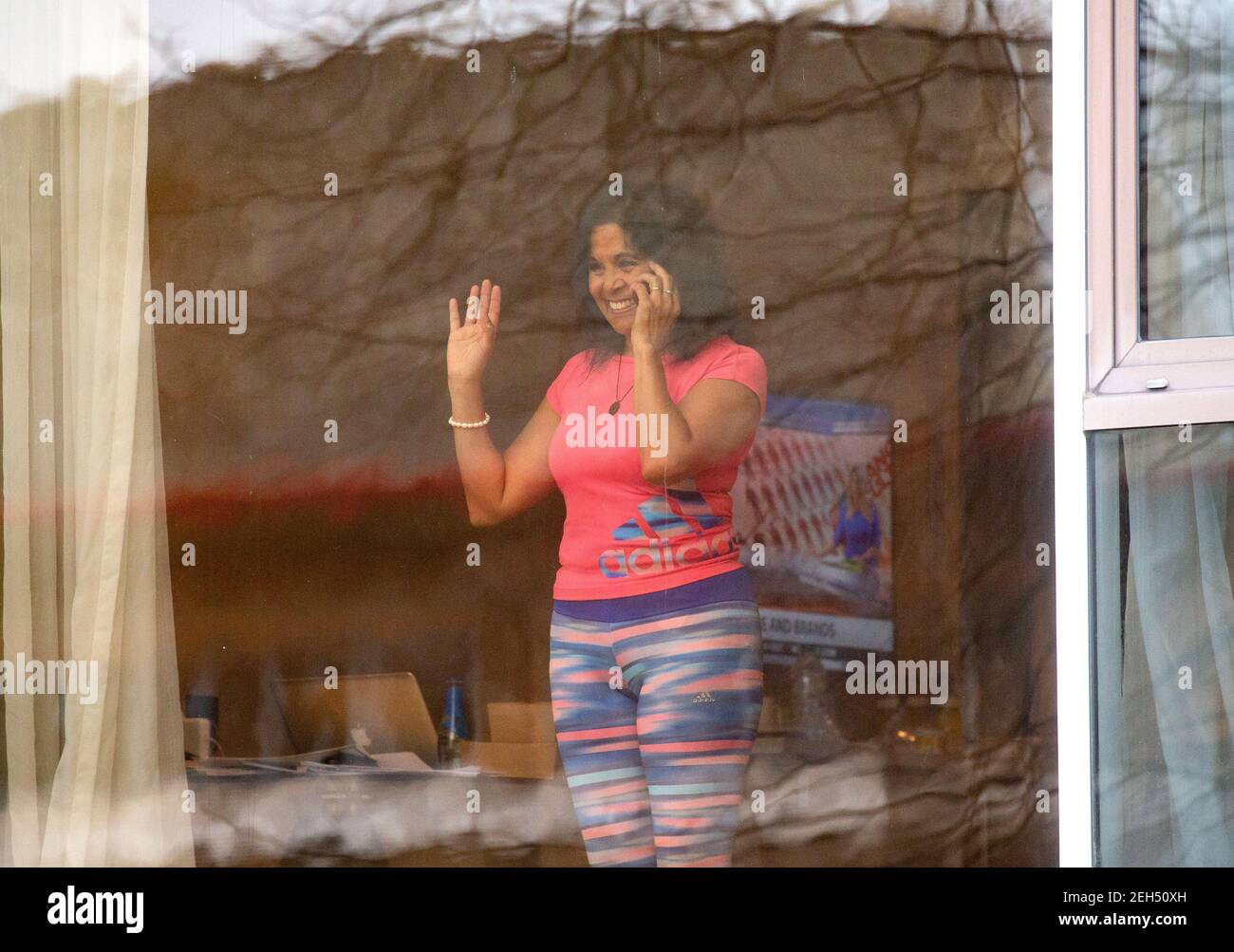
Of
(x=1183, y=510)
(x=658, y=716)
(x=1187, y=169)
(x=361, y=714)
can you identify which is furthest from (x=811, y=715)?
(x=1187, y=169)

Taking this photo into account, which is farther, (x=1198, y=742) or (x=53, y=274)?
(x=53, y=274)

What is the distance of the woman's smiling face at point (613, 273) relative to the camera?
137 inches

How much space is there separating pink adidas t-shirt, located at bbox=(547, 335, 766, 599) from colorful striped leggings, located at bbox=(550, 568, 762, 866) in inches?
2.3

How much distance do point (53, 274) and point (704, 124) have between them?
1690 mm

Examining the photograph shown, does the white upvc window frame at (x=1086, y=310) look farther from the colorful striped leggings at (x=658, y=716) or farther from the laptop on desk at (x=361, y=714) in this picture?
the laptop on desk at (x=361, y=714)

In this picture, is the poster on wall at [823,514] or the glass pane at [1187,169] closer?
the glass pane at [1187,169]

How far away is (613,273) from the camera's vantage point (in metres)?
3.49

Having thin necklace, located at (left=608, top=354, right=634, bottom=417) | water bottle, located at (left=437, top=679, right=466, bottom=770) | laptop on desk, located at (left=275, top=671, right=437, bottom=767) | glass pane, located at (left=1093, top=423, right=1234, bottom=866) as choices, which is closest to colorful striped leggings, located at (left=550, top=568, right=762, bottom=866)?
water bottle, located at (left=437, top=679, right=466, bottom=770)

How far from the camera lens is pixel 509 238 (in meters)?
3.49

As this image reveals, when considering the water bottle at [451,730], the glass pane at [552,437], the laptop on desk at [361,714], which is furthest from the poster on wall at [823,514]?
the laptop on desk at [361,714]

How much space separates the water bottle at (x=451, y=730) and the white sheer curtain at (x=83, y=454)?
2.15 feet

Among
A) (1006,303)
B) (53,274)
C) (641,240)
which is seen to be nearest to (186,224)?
(53,274)
